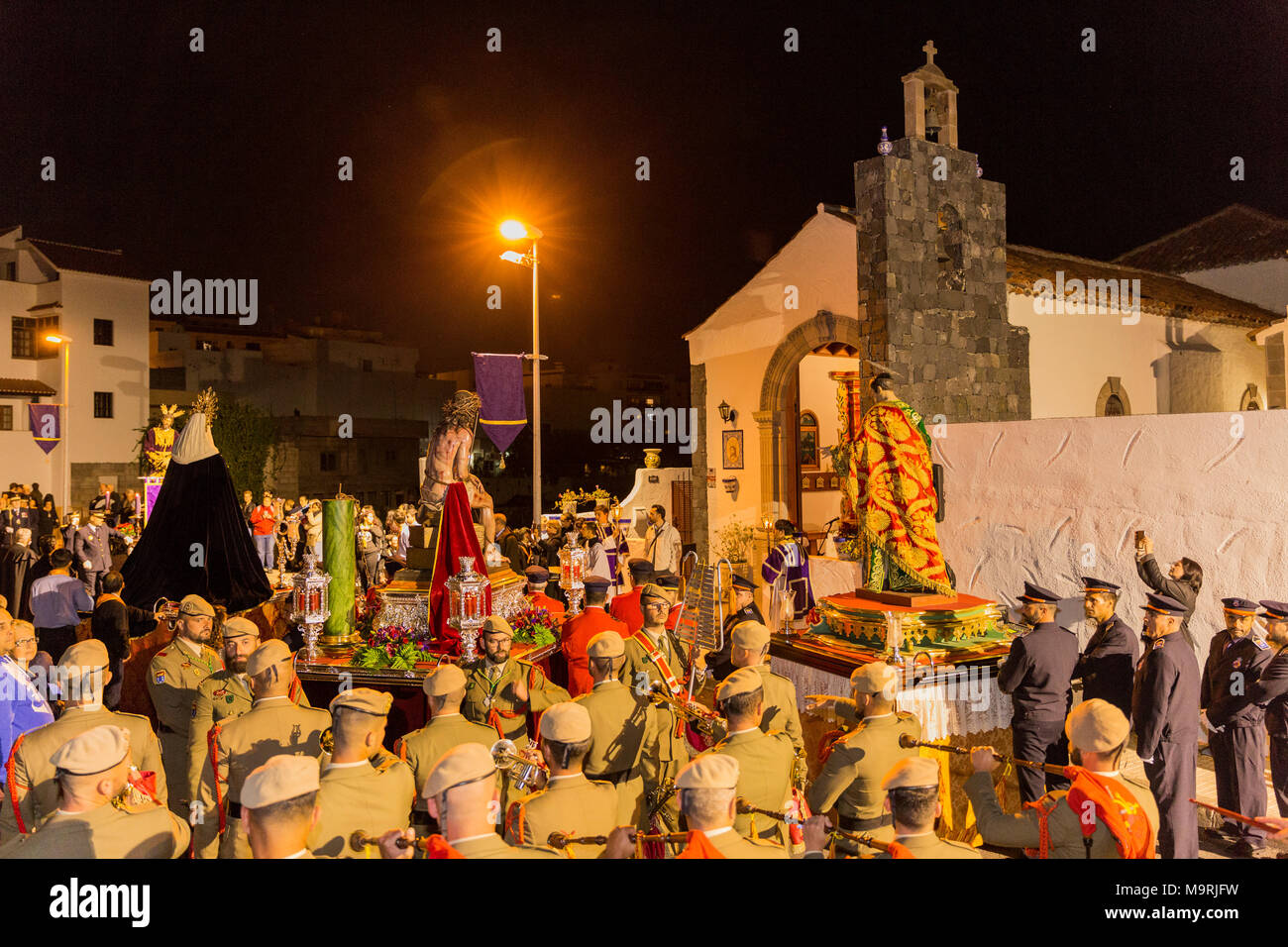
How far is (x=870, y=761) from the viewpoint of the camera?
4.57 metres

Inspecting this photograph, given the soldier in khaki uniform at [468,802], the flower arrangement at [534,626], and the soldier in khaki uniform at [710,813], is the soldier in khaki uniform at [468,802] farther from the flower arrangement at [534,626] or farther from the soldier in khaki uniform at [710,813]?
the flower arrangement at [534,626]

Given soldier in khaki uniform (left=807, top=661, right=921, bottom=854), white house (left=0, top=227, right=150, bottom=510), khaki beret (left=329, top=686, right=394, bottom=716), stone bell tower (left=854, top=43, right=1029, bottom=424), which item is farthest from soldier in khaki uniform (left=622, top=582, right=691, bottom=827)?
white house (left=0, top=227, right=150, bottom=510)

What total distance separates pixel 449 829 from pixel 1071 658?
4.43 meters

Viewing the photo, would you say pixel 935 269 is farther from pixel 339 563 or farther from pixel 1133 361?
A: pixel 339 563

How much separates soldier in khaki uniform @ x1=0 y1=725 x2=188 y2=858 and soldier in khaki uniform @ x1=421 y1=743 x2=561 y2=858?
1226 millimetres

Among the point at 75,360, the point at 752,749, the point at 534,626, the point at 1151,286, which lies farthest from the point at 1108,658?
the point at 75,360

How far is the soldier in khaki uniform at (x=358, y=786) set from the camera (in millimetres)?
3892

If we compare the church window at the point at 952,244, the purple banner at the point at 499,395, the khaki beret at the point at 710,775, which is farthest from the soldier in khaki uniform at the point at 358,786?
the church window at the point at 952,244

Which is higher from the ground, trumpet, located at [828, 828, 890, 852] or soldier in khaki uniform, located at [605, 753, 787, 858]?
soldier in khaki uniform, located at [605, 753, 787, 858]

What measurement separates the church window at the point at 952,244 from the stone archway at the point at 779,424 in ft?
10.8

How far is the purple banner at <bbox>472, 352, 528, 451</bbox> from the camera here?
39.2 ft

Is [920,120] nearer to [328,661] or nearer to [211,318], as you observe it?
[328,661]

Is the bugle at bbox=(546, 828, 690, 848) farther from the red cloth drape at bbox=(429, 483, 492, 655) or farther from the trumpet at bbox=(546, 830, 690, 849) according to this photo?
the red cloth drape at bbox=(429, 483, 492, 655)

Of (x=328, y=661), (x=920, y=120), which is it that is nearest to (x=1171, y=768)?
(x=328, y=661)
